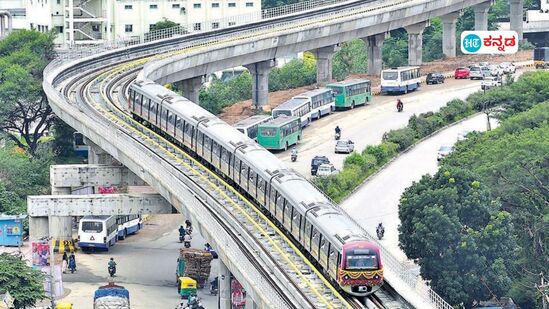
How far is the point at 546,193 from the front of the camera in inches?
3297

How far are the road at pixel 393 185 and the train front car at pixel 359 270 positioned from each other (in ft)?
58.2

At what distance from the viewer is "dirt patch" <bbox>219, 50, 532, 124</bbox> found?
14025 centimetres

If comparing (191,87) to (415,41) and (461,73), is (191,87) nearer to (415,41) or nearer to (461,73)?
(461,73)

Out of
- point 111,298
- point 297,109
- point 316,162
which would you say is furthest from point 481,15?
point 111,298

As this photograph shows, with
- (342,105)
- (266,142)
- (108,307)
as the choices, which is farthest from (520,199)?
(342,105)

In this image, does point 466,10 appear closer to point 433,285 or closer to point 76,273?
point 76,273

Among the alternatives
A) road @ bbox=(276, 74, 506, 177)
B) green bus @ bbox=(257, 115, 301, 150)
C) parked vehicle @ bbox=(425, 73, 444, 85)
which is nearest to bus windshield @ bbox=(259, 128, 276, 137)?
green bus @ bbox=(257, 115, 301, 150)

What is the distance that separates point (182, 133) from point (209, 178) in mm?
7792

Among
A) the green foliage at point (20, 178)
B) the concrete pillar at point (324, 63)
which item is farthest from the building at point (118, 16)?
the green foliage at point (20, 178)

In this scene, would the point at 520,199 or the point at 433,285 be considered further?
the point at 520,199

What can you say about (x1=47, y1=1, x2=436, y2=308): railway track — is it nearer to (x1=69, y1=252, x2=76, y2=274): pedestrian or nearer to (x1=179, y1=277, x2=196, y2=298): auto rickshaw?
(x1=179, y1=277, x2=196, y2=298): auto rickshaw

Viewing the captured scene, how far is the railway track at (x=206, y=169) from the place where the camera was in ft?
219

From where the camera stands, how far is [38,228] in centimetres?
9700

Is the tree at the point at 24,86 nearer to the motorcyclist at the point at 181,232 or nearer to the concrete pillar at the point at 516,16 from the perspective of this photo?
the motorcyclist at the point at 181,232
